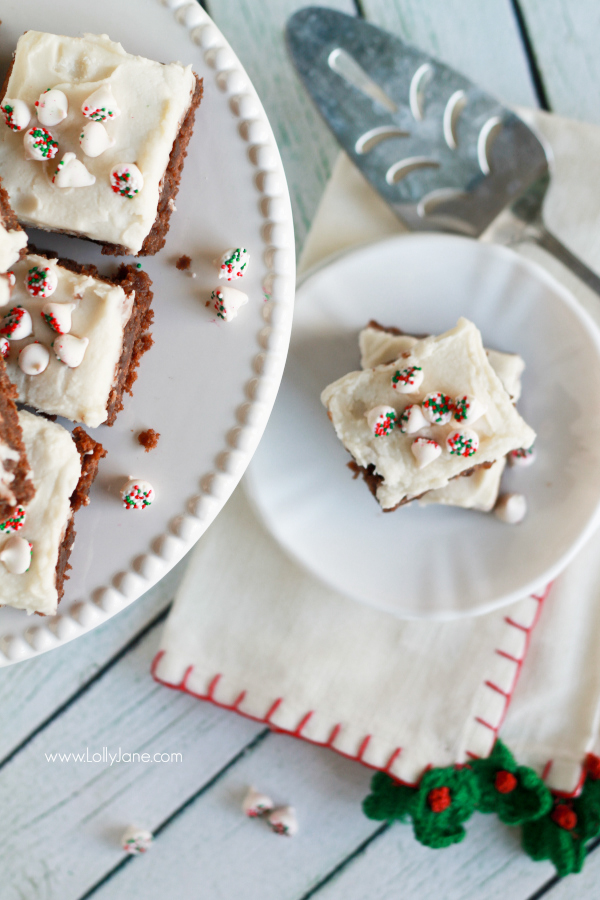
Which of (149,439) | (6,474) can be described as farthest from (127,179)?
(6,474)

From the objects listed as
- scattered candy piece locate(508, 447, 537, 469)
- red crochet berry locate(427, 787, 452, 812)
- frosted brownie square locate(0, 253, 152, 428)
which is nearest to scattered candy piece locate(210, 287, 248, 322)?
frosted brownie square locate(0, 253, 152, 428)

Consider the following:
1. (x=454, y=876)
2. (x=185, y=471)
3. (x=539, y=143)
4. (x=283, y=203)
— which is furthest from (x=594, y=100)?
(x=454, y=876)

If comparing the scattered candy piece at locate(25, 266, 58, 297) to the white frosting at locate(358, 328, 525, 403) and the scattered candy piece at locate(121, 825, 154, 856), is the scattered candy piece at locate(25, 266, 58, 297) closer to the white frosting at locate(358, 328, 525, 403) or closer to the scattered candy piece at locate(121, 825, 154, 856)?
the white frosting at locate(358, 328, 525, 403)

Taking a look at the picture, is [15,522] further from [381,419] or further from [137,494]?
[381,419]

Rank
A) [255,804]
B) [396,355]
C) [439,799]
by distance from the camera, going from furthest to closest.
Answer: [255,804], [439,799], [396,355]

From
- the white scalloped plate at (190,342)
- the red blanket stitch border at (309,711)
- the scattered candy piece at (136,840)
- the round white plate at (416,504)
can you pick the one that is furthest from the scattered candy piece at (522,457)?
the scattered candy piece at (136,840)

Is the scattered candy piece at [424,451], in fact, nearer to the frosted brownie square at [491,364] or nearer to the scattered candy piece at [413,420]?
the scattered candy piece at [413,420]
